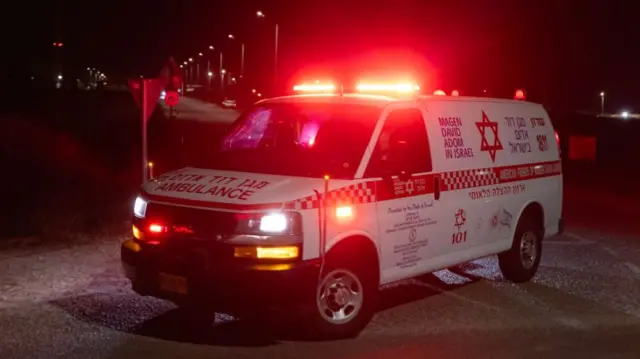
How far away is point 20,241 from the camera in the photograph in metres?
10.2

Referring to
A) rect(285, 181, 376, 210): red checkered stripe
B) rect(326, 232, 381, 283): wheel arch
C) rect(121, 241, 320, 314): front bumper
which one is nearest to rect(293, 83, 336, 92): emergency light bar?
rect(285, 181, 376, 210): red checkered stripe

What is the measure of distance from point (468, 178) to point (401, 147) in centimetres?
116

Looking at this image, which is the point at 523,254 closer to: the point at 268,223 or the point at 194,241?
the point at 268,223

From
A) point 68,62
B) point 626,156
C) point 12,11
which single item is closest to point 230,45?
point 68,62

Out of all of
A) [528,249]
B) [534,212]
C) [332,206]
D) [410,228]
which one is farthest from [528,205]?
[332,206]

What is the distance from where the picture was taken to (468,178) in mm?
7605

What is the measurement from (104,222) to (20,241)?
5.42ft

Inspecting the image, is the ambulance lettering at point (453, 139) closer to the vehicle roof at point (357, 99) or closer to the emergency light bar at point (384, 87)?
the vehicle roof at point (357, 99)

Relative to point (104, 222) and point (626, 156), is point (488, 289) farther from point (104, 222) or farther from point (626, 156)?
point (626, 156)

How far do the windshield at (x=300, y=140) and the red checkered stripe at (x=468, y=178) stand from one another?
0.97m

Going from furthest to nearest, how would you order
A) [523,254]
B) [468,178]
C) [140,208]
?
[523,254]
[468,178]
[140,208]

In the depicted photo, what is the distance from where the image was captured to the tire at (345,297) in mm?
6312

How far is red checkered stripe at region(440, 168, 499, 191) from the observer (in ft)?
24.1

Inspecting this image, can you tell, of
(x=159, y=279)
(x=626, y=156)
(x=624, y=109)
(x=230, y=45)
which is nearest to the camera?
(x=159, y=279)
